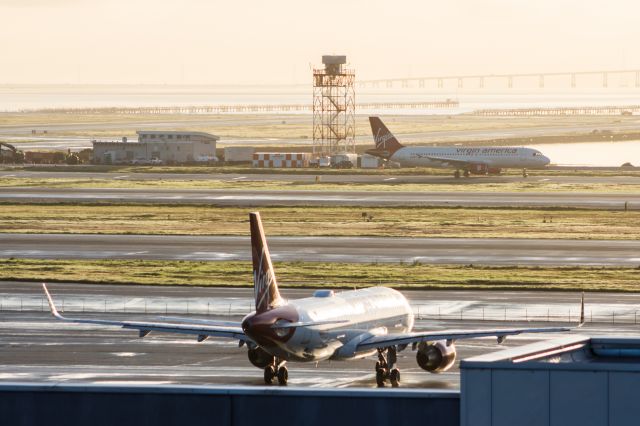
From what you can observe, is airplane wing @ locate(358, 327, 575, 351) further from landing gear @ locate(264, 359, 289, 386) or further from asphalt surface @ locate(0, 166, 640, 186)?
asphalt surface @ locate(0, 166, 640, 186)

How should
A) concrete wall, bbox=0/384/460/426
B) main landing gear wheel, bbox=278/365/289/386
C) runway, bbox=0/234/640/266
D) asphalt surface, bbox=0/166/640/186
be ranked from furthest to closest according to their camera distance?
asphalt surface, bbox=0/166/640/186 < runway, bbox=0/234/640/266 < main landing gear wheel, bbox=278/365/289/386 < concrete wall, bbox=0/384/460/426

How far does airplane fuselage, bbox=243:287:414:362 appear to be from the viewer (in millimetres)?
50531

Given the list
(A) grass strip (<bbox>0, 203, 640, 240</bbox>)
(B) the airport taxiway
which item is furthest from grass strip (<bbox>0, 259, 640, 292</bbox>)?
(B) the airport taxiway

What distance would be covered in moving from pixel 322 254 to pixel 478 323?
105 ft

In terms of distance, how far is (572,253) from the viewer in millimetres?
104750

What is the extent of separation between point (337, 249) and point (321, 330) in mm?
54481

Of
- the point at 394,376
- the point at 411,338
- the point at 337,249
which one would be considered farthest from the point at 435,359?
the point at 337,249

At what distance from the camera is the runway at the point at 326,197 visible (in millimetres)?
147750

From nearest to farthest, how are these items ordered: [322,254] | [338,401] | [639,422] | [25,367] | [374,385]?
1. [639,422]
2. [338,401]
3. [374,385]
4. [25,367]
5. [322,254]

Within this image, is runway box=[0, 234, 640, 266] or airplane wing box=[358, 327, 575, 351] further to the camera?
runway box=[0, 234, 640, 266]

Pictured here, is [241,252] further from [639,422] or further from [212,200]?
[639,422]

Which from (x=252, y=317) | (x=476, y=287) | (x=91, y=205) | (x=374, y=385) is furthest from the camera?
(x=91, y=205)

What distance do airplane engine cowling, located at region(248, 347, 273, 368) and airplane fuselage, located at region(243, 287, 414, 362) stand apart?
3.04m

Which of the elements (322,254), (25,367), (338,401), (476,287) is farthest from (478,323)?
(338,401)
